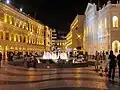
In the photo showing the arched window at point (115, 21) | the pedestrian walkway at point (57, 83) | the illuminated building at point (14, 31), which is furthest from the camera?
the illuminated building at point (14, 31)

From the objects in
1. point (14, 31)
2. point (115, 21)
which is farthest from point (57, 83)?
point (14, 31)

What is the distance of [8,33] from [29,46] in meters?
29.2

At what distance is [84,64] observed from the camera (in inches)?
1588

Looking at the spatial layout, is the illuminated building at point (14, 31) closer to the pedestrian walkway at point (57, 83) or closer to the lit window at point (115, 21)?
the lit window at point (115, 21)

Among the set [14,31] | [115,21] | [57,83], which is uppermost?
[115,21]

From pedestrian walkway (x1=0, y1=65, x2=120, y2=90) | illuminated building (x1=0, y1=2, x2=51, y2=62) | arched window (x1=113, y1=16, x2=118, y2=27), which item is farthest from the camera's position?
illuminated building (x1=0, y1=2, x2=51, y2=62)

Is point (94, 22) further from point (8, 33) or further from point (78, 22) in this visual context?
point (78, 22)

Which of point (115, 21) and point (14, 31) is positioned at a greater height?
point (115, 21)

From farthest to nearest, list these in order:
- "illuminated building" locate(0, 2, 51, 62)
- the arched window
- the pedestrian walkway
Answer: "illuminated building" locate(0, 2, 51, 62) → the arched window → the pedestrian walkway

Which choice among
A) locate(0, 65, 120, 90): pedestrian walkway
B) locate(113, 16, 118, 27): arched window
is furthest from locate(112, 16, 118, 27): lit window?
locate(0, 65, 120, 90): pedestrian walkway

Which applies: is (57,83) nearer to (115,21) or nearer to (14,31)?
(115,21)

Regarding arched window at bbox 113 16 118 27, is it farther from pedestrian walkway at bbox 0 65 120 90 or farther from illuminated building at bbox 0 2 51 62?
pedestrian walkway at bbox 0 65 120 90

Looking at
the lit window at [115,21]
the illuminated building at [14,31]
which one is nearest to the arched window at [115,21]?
the lit window at [115,21]

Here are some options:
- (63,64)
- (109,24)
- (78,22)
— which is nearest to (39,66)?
(63,64)
